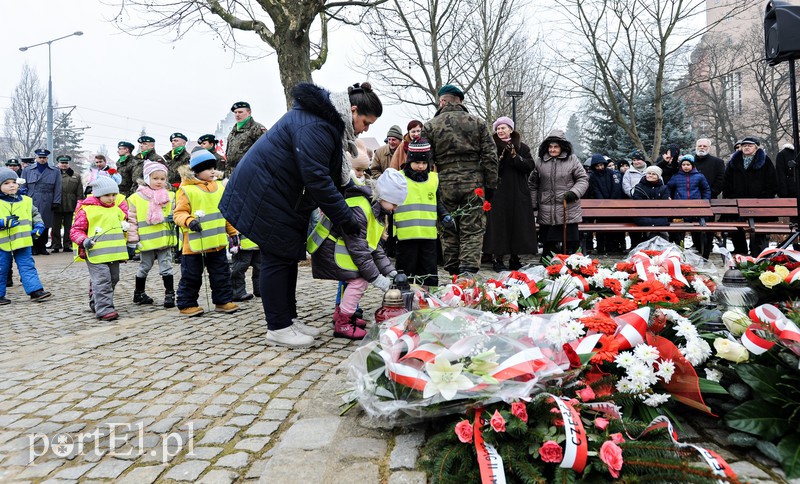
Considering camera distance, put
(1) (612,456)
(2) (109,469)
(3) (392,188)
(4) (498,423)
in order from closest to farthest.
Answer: (1) (612,456) < (4) (498,423) < (2) (109,469) < (3) (392,188)

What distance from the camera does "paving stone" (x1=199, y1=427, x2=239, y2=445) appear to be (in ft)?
8.41

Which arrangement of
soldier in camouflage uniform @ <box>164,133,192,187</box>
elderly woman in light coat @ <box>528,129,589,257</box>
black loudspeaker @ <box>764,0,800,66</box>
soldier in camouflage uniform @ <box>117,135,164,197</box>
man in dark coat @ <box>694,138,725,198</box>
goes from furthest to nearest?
1. man in dark coat @ <box>694,138,725,198</box>
2. soldier in camouflage uniform @ <box>117,135,164,197</box>
3. soldier in camouflage uniform @ <box>164,133,192,187</box>
4. elderly woman in light coat @ <box>528,129,589,257</box>
5. black loudspeaker @ <box>764,0,800,66</box>

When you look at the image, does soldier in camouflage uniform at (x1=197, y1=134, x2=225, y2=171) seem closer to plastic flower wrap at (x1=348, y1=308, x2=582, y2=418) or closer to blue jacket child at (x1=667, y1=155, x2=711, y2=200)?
plastic flower wrap at (x1=348, y1=308, x2=582, y2=418)

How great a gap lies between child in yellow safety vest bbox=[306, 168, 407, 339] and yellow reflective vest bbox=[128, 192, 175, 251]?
245cm

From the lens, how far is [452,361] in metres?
2.37

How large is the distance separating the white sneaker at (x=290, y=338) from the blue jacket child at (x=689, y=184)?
27.6 ft

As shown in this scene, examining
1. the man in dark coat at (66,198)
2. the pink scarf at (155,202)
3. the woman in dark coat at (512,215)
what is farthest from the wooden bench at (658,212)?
the man in dark coat at (66,198)

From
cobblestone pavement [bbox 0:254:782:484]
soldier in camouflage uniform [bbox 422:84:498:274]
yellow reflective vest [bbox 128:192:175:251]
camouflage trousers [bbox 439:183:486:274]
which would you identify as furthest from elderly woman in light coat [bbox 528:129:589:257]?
yellow reflective vest [bbox 128:192:175:251]

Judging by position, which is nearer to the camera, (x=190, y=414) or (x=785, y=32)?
(x=190, y=414)

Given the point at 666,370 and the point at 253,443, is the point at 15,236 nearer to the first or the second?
the point at 253,443

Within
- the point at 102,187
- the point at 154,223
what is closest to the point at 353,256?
the point at 154,223

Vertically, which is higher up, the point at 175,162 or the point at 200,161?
the point at 175,162

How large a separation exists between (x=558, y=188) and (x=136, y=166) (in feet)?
24.0

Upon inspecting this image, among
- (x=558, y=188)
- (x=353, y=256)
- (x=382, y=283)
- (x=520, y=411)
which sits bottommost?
(x=520, y=411)
